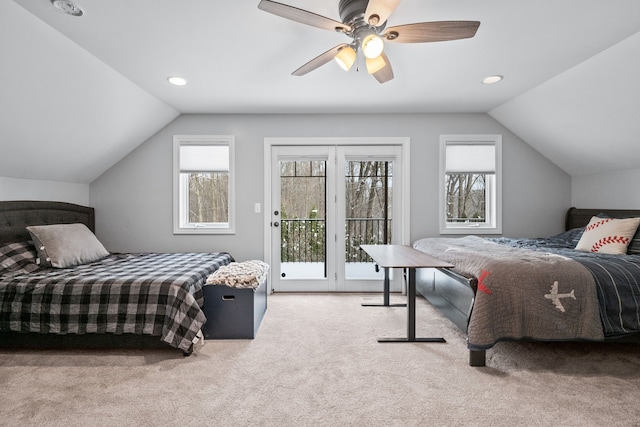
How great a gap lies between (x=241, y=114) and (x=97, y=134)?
152 centimetres

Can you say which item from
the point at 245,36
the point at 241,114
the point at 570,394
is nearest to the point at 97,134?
the point at 241,114

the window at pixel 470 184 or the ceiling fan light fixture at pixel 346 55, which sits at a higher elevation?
the ceiling fan light fixture at pixel 346 55

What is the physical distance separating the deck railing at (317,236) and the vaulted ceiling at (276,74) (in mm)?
1356

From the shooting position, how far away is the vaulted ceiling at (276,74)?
79.4 inches

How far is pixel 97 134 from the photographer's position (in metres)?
3.31

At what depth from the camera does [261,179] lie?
13.3 feet

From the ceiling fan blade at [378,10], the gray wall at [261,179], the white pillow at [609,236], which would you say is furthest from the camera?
the gray wall at [261,179]

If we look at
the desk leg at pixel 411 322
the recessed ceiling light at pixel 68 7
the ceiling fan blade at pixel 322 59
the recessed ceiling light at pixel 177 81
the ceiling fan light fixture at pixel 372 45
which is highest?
the recessed ceiling light at pixel 177 81

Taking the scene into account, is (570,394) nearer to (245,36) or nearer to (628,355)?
(628,355)

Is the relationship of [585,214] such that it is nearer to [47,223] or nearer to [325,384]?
[325,384]

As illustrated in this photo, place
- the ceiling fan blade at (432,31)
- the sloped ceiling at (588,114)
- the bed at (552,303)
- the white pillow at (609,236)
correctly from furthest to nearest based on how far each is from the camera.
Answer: the white pillow at (609,236) < the sloped ceiling at (588,114) < the bed at (552,303) < the ceiling fan blade at (432,31)

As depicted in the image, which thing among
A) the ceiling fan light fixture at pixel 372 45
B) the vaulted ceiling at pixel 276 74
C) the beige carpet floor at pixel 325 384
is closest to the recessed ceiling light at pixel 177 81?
the vaulted ceiling at pixel 276 74

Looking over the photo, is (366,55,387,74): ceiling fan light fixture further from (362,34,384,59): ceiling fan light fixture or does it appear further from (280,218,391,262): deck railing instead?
(280,218,391,262): deck railing

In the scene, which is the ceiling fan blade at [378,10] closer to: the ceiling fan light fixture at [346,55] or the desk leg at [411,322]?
the ceiling fan light fixture at [346,55]
